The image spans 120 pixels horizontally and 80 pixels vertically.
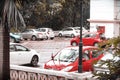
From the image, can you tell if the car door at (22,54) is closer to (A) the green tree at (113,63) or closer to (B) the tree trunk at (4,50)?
(B) the tree trunk at (4,50)

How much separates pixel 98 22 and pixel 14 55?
26493 mm

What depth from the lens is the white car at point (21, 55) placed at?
56.1ft

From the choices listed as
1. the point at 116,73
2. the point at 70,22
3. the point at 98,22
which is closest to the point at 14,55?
the point at 116,73

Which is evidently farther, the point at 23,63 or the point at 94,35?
the point at 94,35

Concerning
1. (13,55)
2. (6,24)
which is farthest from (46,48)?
(6,24)

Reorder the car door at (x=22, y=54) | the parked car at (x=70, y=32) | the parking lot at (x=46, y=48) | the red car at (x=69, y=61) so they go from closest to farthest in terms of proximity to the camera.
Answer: the red car at (x=69, y=61) < the car door at (x=22, y=54) < the parking lot at (x=46, y=48) < the parked car at (x=70, y=32)

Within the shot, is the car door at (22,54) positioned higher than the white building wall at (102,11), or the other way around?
the white building wall at (102,11)

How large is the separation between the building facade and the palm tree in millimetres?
32555

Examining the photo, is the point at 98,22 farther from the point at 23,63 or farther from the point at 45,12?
the point at 23,63

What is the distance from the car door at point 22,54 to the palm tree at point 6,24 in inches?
291

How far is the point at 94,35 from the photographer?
3141 centimetres

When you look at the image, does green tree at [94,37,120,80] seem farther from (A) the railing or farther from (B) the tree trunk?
(B) the tree trunk

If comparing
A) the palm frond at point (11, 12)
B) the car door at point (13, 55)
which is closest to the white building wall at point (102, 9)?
the car door at point (13, 55)

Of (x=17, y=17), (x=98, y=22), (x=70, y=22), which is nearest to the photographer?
(x=17, y=17)
